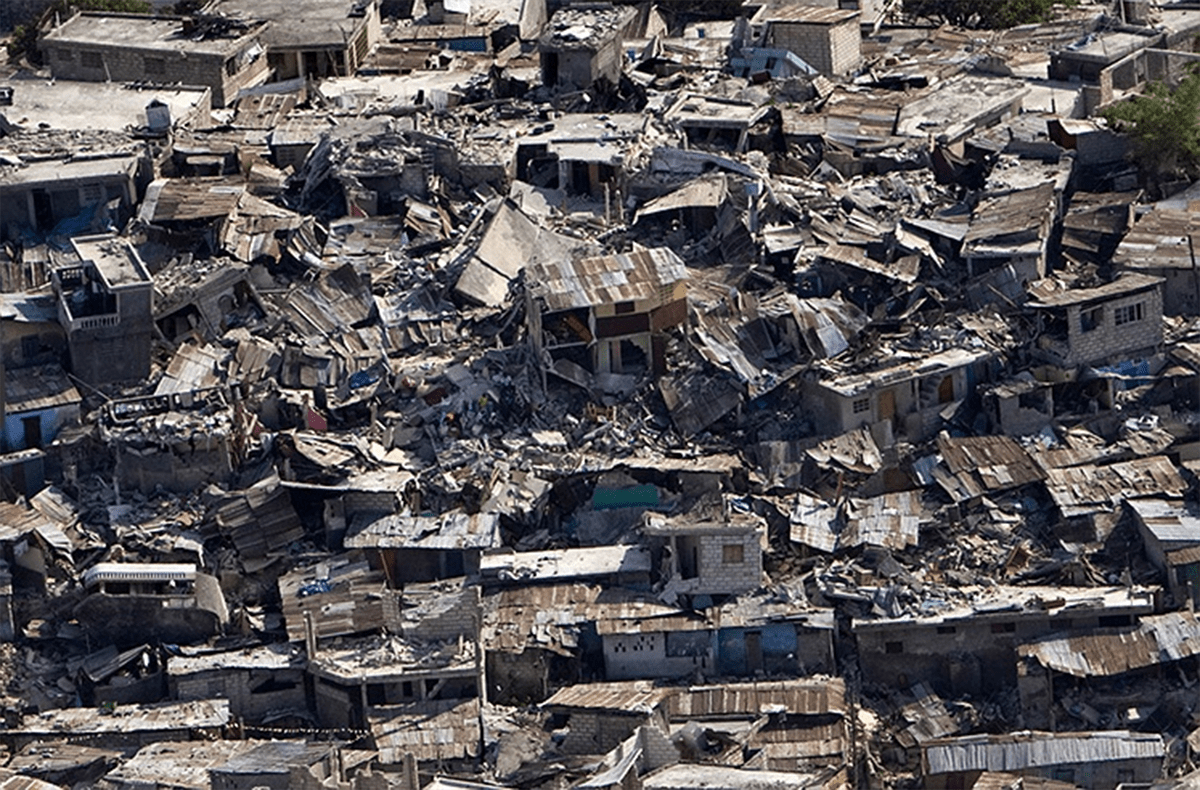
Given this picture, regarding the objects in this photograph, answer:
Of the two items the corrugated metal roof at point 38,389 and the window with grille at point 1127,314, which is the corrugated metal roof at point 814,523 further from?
the corrugated metal roof at point 38,389

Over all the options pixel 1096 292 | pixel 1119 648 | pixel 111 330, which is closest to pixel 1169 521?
pixel 1119 648

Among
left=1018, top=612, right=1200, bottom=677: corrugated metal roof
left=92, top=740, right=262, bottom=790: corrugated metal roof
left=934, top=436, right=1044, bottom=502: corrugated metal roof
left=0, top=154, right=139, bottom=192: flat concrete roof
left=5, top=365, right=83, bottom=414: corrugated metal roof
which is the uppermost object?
left=0, top=154, right=139, bottom=192: flat concrete roof

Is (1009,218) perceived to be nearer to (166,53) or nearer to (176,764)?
(176,764)

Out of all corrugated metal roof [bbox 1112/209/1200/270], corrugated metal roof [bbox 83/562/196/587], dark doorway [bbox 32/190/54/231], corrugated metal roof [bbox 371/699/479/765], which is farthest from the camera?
dark doorway [bbox 32/190/54/231]

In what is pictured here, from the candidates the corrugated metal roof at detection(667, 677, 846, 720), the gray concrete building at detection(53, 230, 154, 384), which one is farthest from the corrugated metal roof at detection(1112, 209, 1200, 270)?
the gray concrete building at detection(53, 230, 154, 384)

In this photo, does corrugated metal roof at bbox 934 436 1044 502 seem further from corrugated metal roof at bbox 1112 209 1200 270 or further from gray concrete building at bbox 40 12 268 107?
gray concrete building at bbox 40 12 268 107

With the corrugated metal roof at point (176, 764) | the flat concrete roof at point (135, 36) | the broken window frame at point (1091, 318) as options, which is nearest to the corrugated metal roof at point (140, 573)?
the corrugated metal roof at point (176, 764)

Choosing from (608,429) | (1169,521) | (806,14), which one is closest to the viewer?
(1169,521)
